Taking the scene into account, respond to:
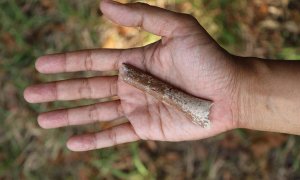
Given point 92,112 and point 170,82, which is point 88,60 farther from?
point 170,82

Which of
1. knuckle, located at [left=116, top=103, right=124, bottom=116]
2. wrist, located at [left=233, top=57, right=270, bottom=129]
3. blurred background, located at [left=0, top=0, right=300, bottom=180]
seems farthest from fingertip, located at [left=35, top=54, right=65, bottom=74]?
wrist, located at [left=233, top=57, right=270, bottom=129]

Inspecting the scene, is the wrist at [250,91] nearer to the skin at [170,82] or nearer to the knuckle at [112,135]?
the skin at [170,82]

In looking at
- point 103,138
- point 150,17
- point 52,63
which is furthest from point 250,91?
point 52,63

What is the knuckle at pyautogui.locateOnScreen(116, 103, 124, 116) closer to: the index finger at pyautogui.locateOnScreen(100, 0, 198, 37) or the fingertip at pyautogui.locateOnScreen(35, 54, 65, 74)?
the fingertip at pyautogui.locateOnScreen(35, 54, 65, 74)

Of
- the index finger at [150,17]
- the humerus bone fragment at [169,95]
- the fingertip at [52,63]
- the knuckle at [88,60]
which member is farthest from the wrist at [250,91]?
the fingertip at [52,63]

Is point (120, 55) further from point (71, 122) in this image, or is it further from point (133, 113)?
point (71, 122)
